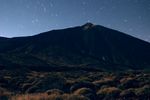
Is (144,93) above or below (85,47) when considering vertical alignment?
below

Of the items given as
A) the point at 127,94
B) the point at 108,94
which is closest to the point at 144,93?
the point at 127,94

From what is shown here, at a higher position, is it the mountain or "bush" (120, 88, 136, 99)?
the mountain

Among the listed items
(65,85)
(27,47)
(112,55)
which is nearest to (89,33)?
(112,55)

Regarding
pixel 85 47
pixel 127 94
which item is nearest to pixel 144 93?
pixel 127 94

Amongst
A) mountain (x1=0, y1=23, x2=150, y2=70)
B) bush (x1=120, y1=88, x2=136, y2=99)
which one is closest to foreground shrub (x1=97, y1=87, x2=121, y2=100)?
bush (x1=120, y1=88, x2=136, y2=99)

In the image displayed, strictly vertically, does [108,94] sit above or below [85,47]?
below

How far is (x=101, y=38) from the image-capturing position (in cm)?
16300

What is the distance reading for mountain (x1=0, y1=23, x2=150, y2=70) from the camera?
12835cm

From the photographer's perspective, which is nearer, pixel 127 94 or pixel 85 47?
pixel 127 94

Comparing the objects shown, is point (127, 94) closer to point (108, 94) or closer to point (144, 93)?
point (144, 93)

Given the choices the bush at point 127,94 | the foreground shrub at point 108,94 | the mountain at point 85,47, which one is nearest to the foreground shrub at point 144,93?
the bush at point 127,94

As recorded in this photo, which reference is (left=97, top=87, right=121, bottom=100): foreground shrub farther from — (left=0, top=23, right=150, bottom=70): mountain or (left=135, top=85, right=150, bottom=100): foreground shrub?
(left=0, top=23, right=150, bottom=70): mountain

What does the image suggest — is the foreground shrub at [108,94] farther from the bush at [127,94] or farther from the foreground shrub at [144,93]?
the foreground shrub at [144,93]

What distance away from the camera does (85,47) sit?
152375 millimetres
